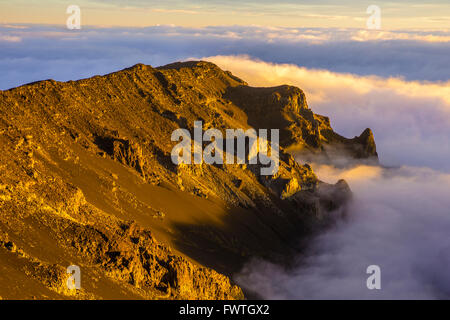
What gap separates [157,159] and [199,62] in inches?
2046

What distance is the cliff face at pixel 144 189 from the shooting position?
252 ft

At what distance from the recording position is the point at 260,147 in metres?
151

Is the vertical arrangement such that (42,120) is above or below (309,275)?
above

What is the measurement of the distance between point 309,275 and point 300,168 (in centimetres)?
4134

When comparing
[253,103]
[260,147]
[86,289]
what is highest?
[253,103]

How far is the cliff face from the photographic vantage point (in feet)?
252

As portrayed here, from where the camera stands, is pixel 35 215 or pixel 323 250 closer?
pixel 35 215

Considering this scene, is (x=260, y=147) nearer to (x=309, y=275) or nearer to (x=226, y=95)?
(x=226, y=95)

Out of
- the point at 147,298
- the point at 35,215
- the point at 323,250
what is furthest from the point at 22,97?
the point at 323,250

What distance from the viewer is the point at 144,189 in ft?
378

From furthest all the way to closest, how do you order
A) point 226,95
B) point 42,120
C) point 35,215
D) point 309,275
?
1. point 226,95
2. point 309,275
3. point 42,120
4. point 35,215
